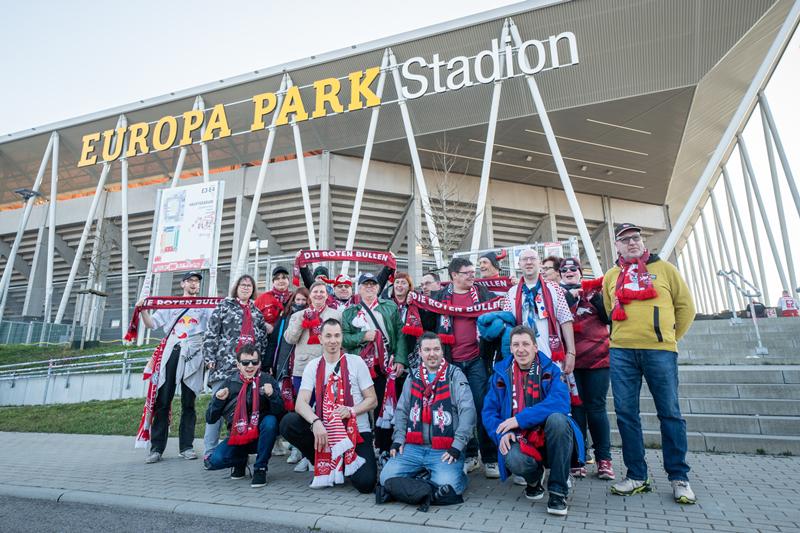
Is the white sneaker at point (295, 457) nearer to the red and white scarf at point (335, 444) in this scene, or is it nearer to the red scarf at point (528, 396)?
the red and white scarf at point (335, 444)

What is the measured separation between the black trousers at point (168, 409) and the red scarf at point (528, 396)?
414 cm

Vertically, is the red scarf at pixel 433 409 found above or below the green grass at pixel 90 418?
above

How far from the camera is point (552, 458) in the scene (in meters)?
3.23

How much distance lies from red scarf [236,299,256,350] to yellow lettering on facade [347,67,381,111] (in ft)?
40.4

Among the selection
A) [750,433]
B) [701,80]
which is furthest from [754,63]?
[750,433]

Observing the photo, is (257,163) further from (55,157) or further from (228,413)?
(228,413)

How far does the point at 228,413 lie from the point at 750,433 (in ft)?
18.8

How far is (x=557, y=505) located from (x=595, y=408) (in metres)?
1.30

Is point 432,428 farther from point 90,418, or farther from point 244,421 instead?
point 90,418

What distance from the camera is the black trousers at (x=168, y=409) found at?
5.44 metres

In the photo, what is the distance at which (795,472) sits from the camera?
13.0ft

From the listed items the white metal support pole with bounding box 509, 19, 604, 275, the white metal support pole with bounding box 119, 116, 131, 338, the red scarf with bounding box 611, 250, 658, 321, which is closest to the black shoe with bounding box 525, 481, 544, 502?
the red scarf with bounding box 611, 250, 658, 321

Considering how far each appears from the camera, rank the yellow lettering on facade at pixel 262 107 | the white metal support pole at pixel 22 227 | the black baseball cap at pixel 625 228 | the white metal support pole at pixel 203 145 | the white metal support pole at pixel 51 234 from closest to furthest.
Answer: the black baseball cap at pixel 625 228
the yellow lettering on facade at pixel 262 107
the white metal support pole at pixel 203 145
the white metal support pole at pixel 51 234
the white metal support pole at pixel 22 227

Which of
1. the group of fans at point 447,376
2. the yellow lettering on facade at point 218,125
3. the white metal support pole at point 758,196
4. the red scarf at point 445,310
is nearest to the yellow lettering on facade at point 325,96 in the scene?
the yellow lettering on facade at point 218,125
